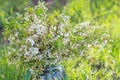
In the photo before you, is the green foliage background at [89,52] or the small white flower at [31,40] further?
the green foliage background at [89,52]

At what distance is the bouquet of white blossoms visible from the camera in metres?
2.93

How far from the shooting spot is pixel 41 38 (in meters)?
2.94

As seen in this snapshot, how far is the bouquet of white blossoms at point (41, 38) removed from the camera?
2926 millimetres

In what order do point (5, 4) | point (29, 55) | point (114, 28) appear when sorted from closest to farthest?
point (29, 55) < point (114, 28) < point (5, 4)

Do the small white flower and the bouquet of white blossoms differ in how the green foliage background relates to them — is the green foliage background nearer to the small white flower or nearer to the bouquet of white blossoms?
the bouquet of white blossoms

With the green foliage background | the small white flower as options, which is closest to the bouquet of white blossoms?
the small white flower

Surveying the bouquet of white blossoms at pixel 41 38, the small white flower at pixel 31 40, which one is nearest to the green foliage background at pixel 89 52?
the bouquet of white blossoms at pixel 41 38

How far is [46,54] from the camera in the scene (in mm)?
2980

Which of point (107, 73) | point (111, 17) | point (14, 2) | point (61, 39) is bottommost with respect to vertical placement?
point (107, 73)

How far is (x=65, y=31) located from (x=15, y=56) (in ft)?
1.36

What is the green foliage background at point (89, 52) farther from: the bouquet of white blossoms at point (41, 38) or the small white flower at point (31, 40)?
the small white flower at point (31, 40)

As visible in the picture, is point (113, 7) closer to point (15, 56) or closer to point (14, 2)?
point (14, 2)

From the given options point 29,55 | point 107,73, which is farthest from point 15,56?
point 107,73

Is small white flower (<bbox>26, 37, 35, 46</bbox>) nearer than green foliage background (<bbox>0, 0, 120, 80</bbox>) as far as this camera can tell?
Yes
